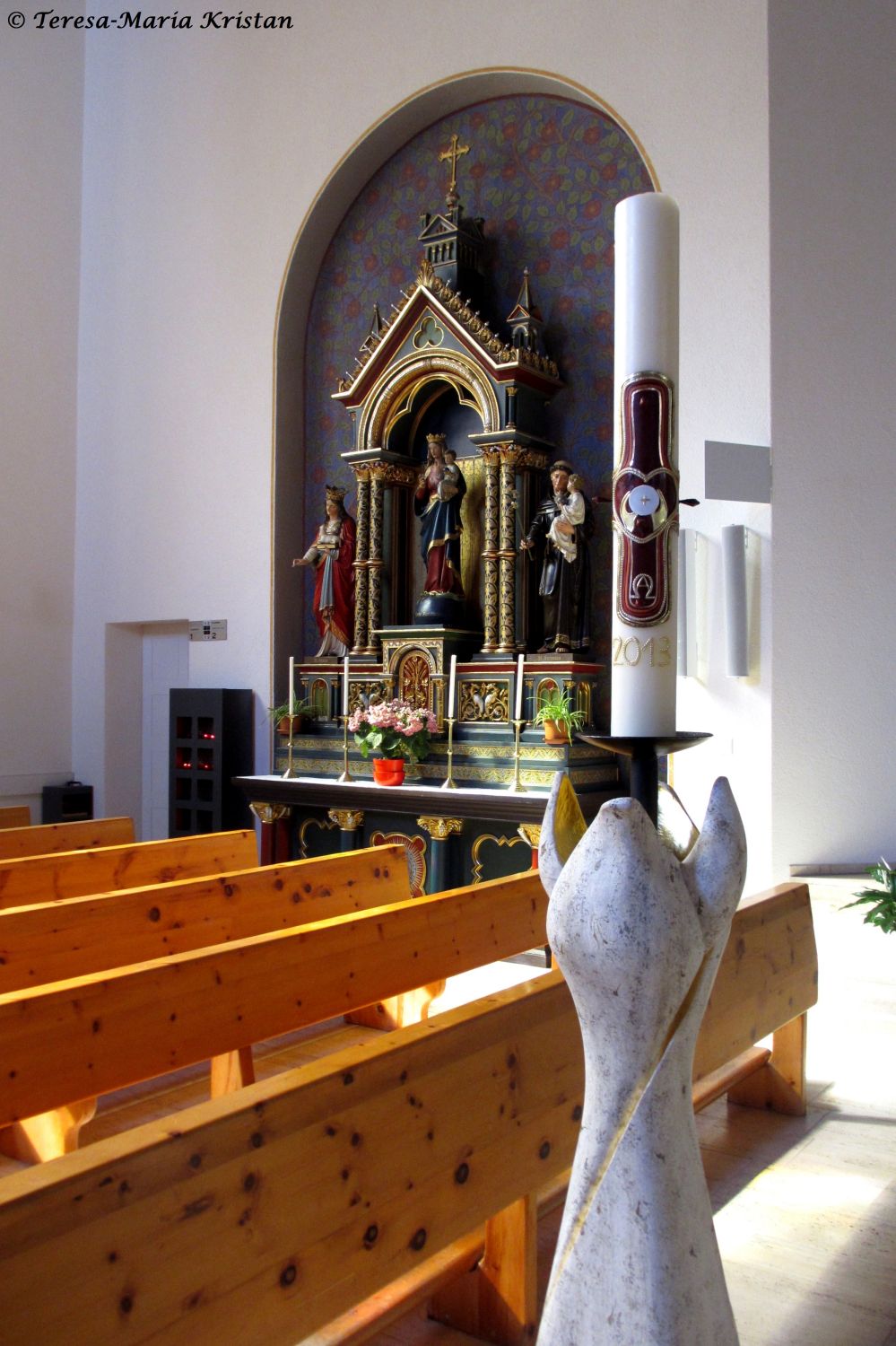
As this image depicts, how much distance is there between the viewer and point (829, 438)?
18.0 feet

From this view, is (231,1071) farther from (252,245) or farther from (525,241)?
(252,245)

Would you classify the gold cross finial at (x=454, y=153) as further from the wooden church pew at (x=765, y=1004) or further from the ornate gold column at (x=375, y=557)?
the wooden church pew at (x=765, y=1004)

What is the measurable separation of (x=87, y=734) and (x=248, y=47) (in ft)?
16.9

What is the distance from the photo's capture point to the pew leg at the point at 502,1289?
5.93ft

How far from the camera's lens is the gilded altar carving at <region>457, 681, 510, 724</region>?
6172 mm

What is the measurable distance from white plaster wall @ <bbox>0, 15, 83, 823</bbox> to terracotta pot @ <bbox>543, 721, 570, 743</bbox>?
14.8 feet

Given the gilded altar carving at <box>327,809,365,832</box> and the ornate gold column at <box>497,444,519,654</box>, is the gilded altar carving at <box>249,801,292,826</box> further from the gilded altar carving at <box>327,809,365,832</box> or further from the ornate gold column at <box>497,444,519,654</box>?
the ornate gold column at <box>497,444,519,654</box>

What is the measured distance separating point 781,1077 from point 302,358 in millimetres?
6432

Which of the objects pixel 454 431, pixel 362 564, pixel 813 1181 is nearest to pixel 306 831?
pixel 362 564

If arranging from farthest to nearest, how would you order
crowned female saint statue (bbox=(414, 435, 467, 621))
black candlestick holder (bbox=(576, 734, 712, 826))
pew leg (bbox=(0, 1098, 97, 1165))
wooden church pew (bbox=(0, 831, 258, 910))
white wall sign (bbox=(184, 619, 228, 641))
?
white wall sign (bbox=(184, 619, 228, 641)), crowned female saint statue (bbox=(414, 435, 467, 621)), wooden church pew (bbox=(0, 831, 258, 910)), pew leg (bbox=(0, 1098, 97, 1165)), black candlestick holder (bbox=(576, 734, 712, 826))

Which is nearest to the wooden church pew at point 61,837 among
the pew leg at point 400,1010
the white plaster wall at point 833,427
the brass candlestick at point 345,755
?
the pew leg at point 400,1010

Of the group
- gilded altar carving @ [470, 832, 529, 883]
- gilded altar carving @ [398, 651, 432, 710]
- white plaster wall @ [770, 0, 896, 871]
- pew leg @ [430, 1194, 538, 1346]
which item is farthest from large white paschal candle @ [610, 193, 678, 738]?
gilded altar carving @ [398, 651, 432, 710]

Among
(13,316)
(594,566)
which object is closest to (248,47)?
(13,316)

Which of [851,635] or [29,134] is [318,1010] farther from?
[29,134]
